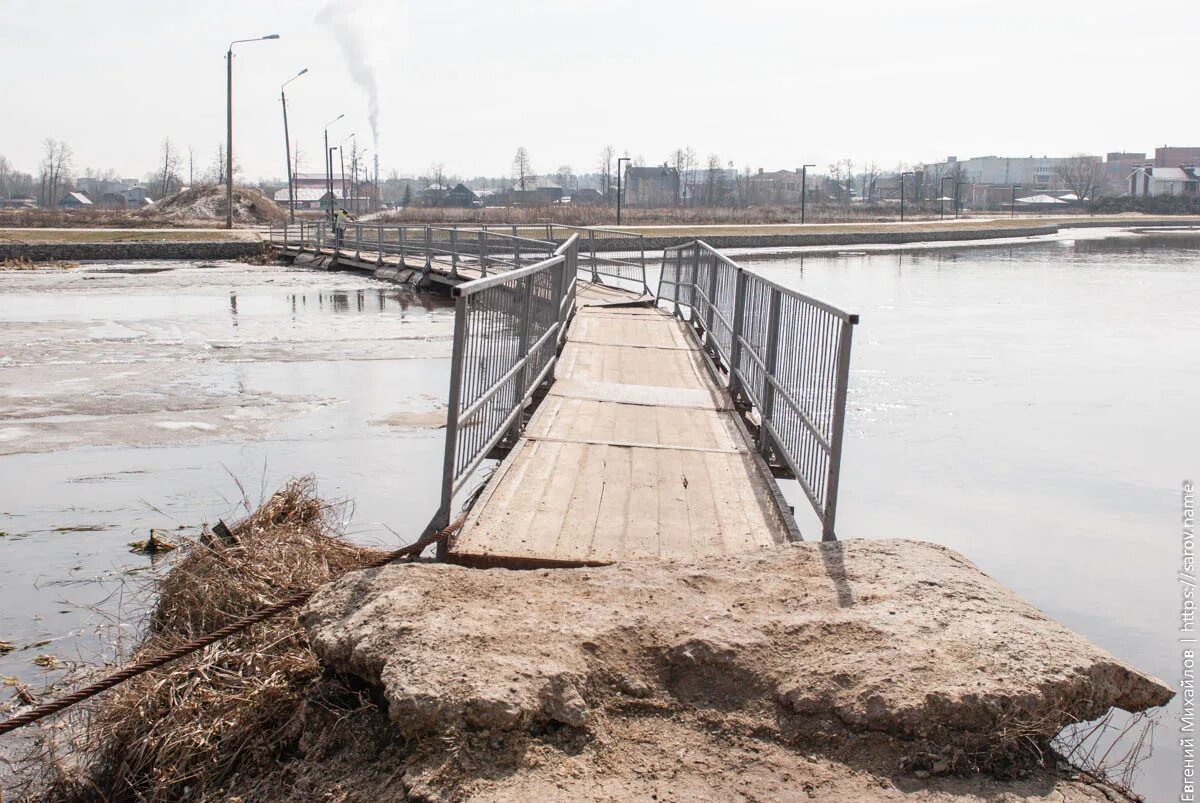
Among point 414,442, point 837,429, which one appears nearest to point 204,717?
point 837,429

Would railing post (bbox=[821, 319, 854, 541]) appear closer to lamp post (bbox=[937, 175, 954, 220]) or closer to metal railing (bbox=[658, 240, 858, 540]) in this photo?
metal railing (bbox=[658, 240, 858, 540])

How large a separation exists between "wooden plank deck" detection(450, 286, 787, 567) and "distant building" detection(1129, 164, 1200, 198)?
17064 cm

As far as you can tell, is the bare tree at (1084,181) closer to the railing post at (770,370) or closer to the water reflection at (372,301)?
the water reflection at (372,301)

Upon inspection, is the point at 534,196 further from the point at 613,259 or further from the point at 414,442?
the point at 414,442

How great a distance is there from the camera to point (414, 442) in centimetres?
1155

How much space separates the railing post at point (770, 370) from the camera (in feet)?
27.6

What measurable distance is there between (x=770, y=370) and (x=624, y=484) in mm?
1748

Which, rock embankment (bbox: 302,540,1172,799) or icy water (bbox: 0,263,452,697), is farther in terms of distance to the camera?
icy water (bbox: 0,263,452,697)

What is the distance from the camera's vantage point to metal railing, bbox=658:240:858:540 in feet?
19.4

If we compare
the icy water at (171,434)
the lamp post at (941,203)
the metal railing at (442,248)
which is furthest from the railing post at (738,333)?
the lamp post at (941,203)

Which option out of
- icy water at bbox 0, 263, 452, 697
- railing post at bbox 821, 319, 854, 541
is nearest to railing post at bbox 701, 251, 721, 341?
icy water at bbox 0, 263, 452, 697

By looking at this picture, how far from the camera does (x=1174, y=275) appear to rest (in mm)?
37719

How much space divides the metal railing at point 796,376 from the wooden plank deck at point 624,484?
0.93ft

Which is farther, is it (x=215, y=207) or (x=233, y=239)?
(x=215, y=207)
